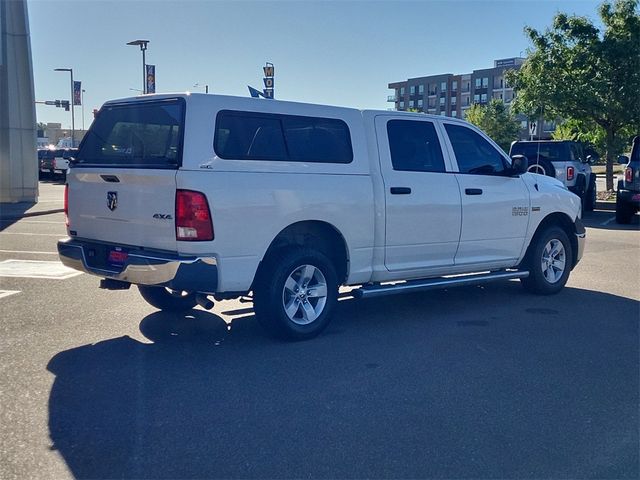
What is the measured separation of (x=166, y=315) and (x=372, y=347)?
2391mm

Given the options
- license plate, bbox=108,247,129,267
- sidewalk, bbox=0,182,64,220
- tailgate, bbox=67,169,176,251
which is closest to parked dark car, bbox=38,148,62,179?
sidewalk, bbox=0,182,64,220

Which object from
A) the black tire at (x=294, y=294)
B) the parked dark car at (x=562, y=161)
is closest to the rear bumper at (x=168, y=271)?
the black tire at (x=294, y=294)

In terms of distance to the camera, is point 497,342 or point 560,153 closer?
point 497,342

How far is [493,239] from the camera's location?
320 inches

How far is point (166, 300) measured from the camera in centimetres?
761

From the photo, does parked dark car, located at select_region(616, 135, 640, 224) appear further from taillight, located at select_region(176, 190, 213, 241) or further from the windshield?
taillight, located at select_region(176, 190, 213, 241)

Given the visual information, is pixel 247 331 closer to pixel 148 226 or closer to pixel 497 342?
pixel 148 226

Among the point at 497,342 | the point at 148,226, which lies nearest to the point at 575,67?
the point at 497,342

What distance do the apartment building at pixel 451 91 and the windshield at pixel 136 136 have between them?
90117 millimetres

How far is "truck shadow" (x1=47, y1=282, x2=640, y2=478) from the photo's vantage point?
401 cm

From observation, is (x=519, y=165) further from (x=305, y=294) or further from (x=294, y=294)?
(x=294, y=294)

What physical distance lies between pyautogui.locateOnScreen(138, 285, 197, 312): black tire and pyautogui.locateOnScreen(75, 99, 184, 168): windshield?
1556mm

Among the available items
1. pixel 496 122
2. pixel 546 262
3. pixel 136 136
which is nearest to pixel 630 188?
pixel 546 262

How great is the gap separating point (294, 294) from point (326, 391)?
150 centimetres
